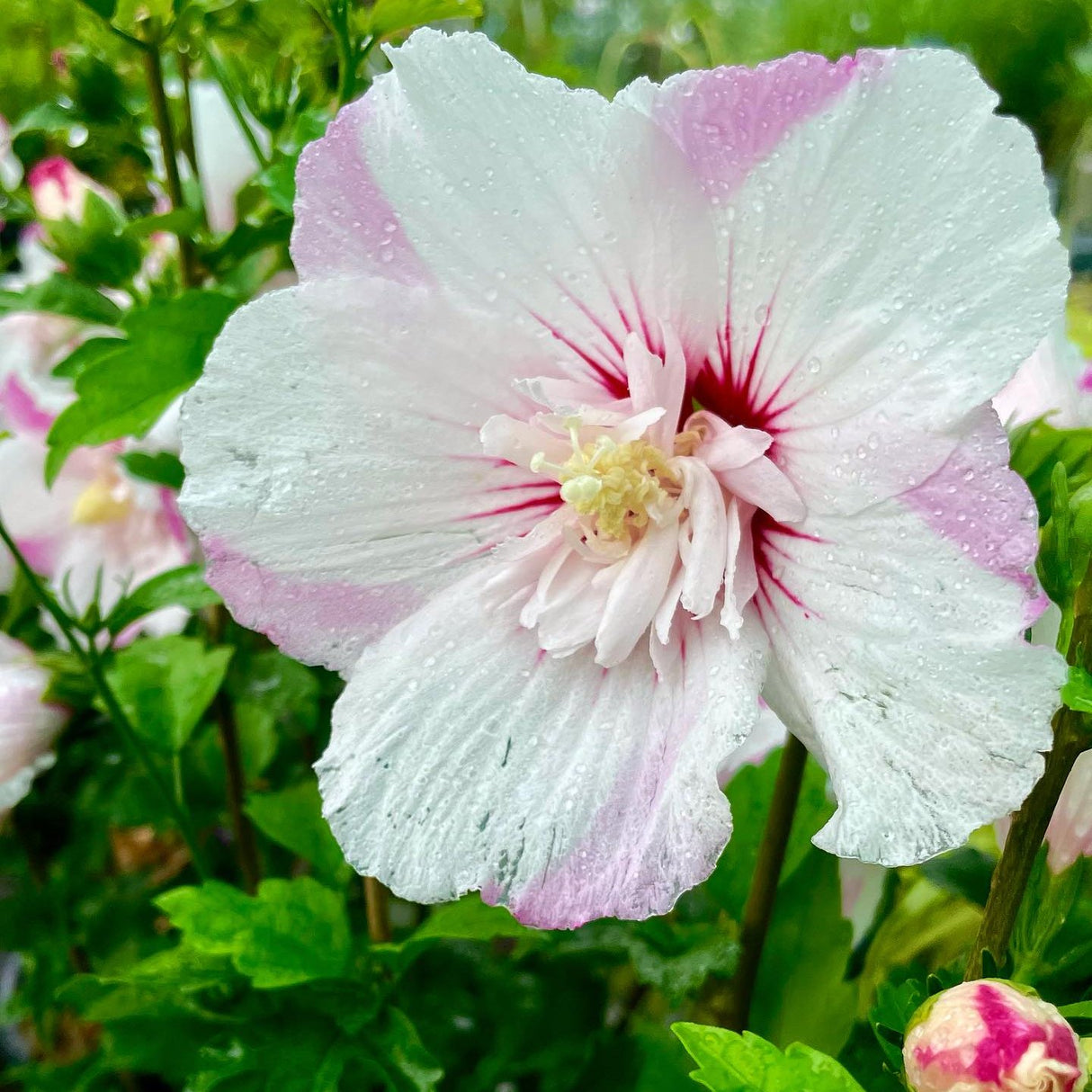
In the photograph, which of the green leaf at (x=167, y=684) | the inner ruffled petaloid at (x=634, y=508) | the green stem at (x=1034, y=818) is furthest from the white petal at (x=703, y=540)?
the green leaf at (x=167, y=684)

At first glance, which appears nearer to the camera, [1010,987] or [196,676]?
[1010,987]

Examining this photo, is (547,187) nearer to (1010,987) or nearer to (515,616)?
(515,616)

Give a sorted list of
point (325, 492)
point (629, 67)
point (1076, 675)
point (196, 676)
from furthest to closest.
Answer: point (629, 67) < point (196, 676) < point (325, 492) < point (1076, 675)

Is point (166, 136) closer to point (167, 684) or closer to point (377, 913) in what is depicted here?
point (167, 684)

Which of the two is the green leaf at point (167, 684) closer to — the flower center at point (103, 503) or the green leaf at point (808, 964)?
the flower center at point (103, 503)

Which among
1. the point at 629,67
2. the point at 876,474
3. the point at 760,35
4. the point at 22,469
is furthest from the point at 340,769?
the point at 760,35

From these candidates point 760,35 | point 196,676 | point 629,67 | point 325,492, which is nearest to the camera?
point 325,492

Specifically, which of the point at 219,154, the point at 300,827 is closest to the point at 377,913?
the point at 300,827
